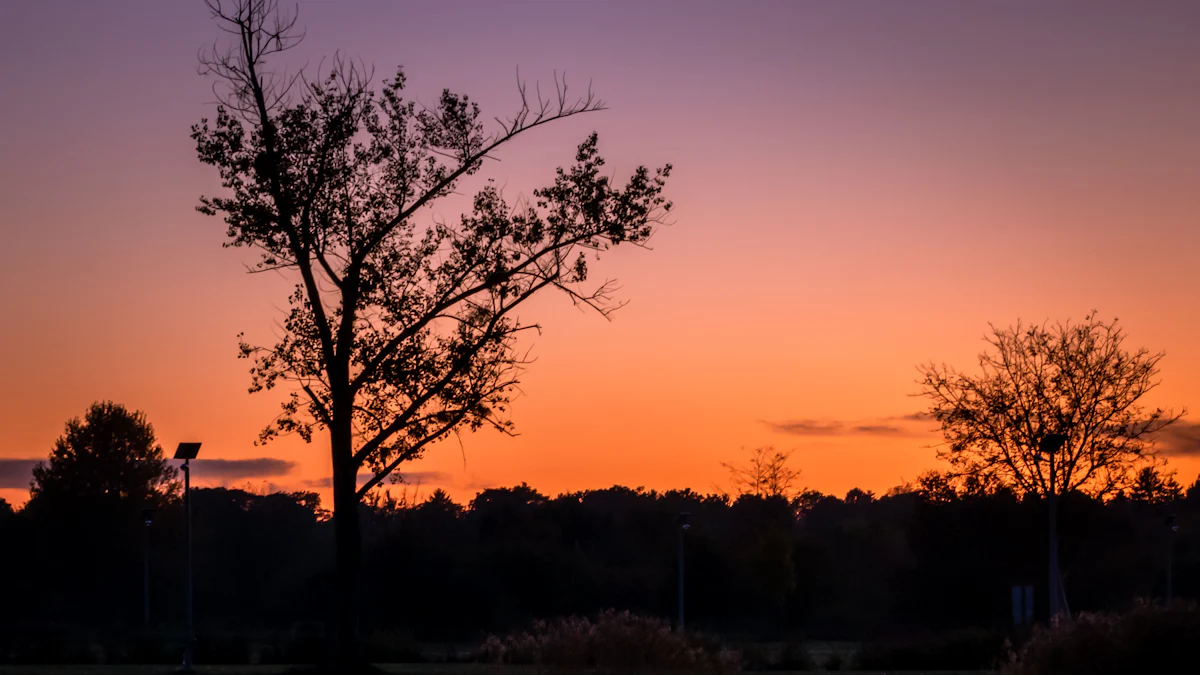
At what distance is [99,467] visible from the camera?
6319 centimetres

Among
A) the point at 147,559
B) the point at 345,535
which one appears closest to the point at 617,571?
the point at 147,559

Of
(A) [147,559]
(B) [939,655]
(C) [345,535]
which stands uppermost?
(C) [345,535]

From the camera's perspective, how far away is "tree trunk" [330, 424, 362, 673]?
24.7m

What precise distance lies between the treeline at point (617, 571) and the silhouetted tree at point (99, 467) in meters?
0.48

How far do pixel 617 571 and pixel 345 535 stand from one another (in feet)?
129

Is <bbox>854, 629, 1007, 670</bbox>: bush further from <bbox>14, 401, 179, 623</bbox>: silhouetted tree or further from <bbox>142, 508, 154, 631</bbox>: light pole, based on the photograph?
<bbox>14, 401, 179, 623</bbox>: silhouetted tree

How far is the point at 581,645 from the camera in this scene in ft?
67.8

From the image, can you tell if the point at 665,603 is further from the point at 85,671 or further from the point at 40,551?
the point at 85,671

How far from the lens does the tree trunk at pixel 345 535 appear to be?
24.7 m

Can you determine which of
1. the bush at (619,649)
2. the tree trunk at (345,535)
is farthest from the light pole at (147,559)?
the bush at (619,649)

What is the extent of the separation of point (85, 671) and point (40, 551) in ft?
117

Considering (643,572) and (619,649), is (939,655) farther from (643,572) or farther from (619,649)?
(643,572)

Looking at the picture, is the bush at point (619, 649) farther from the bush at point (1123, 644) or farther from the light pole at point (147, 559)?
the light pole at point (147, 559)

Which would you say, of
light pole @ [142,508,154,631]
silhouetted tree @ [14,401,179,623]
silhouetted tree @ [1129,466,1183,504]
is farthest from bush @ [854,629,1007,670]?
silhouetted tree @ [14,401,179,623]
